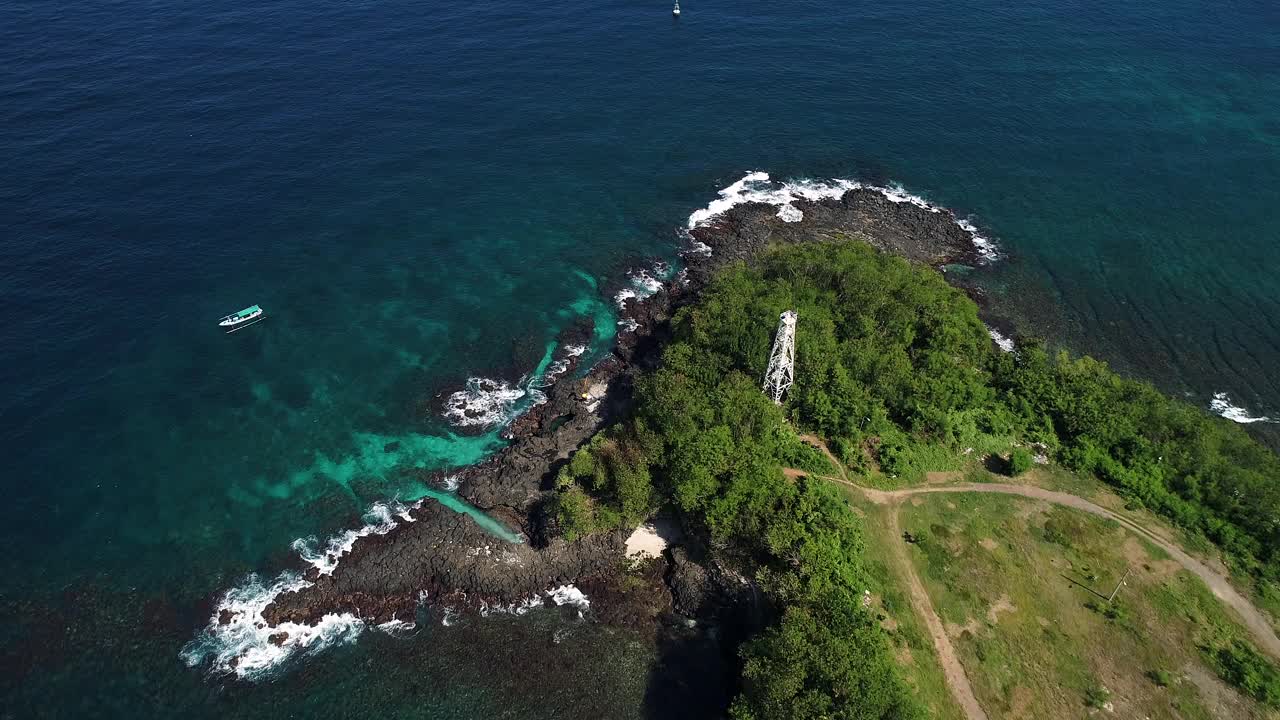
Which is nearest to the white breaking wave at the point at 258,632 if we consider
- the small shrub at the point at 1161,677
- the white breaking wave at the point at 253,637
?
the white breaking wave at the point at 253,637

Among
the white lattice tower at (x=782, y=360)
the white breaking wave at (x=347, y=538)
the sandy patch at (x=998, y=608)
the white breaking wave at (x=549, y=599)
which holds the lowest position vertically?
the white breaking wave at (x=549, y=599)

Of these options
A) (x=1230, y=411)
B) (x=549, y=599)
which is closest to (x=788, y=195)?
(x=1230, y=411)

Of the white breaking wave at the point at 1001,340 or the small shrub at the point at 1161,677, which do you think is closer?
the small shrub at the point at 1161,677

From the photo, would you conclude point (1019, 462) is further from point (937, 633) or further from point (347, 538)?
point (347, 538)

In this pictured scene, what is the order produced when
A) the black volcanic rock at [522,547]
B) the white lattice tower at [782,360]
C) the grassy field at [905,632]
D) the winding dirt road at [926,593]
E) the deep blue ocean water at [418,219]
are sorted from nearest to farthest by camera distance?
the grassy field at [905,632] < the winding dirt road at [926,593] < the black volcanic rock at [522,547] < the deep blue ocean water at [418,219] < the white lattice tower at [782,360]

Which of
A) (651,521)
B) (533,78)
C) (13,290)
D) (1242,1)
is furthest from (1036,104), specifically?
(13,290)

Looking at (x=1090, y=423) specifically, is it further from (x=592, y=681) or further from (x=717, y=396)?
(x=592, y=681)

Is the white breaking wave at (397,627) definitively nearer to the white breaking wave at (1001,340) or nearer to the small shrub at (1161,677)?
the small shrub at (1161,677)
